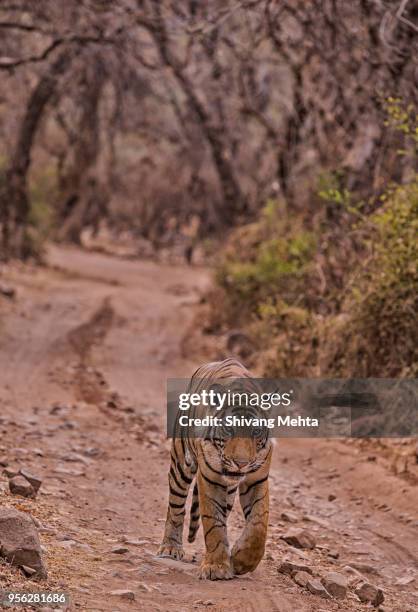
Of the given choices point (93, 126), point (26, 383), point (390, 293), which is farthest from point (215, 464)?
point (93, 126)

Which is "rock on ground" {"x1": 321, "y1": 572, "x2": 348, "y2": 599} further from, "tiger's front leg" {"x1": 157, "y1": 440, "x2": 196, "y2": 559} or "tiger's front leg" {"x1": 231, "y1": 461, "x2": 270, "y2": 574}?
"tiger's front leg" {"x1": 157, "y1": 440, "x2": 196, "y2": 559}

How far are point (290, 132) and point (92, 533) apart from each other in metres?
12.9

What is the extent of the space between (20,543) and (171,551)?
3.27 feet

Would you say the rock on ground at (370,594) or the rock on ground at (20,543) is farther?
the rock on ground at (370,594)

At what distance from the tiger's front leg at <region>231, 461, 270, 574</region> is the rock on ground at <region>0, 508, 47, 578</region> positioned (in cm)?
95

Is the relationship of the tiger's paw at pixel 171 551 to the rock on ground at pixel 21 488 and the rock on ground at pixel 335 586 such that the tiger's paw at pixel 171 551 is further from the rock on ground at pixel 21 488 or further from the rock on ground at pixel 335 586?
the rock on ground at pixel 21 488

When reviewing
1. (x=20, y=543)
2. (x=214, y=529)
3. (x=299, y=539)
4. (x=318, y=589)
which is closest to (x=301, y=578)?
(x=318, y=589)

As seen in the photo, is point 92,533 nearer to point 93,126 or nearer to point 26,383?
point 26,383

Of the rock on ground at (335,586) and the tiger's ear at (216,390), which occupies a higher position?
the tiger's ear at (216,390)

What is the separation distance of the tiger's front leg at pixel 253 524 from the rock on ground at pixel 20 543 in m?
0.95

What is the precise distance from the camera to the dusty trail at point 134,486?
5062mm

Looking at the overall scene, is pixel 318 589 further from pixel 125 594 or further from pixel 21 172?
pixel 21 172

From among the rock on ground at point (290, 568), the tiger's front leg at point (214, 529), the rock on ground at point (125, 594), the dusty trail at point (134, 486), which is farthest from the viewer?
the rock on ground at point (290, 568)

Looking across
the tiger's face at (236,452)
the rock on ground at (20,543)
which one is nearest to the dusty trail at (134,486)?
the rock on ground at (20,543)
